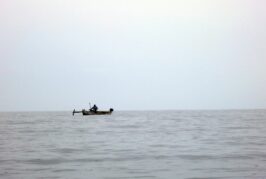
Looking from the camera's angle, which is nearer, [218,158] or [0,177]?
[0,177]

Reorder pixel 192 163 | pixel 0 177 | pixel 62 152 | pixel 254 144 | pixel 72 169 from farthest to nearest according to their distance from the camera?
pixel 254 144, pixel 62 152, pixel 192 163, pixel 72 169, pixel 0 177

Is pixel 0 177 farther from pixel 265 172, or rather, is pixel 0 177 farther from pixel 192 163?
pixel 265 172

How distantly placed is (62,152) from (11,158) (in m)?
4.36

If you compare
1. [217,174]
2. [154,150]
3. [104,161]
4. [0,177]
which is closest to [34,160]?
[104,161]

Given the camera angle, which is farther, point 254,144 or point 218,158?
point 254,144

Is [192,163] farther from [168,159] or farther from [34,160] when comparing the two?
[34,160]

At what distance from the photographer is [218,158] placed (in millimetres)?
25062

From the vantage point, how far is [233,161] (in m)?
23.7

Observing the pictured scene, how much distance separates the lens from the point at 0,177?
61.9ft

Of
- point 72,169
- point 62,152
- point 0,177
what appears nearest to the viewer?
point 0,177

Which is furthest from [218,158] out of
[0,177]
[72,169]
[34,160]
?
[0,177]

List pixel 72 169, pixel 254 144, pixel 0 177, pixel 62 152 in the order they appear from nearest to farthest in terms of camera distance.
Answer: pixel 0 177, pixel 72 169, pixel 62 152, pixel 254 144

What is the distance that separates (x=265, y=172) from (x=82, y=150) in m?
14.4

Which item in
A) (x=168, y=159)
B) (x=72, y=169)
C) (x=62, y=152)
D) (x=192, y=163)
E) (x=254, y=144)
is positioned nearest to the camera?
(x=72, y=169)
